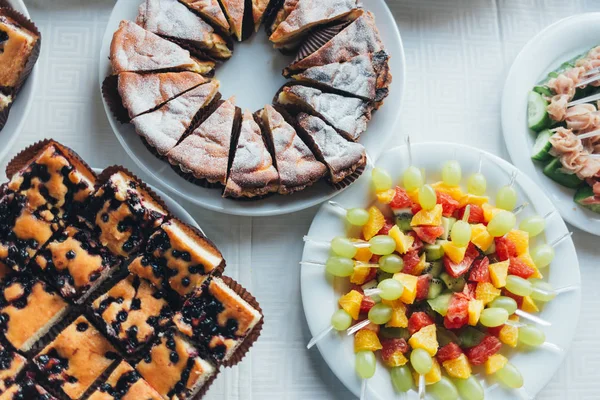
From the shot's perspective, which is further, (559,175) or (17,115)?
(559,175)

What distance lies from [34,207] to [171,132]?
0.58m

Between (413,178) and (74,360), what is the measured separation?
1.46 m

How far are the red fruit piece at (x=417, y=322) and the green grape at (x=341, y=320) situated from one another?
244 mm

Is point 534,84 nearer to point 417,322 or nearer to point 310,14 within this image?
point 310,14

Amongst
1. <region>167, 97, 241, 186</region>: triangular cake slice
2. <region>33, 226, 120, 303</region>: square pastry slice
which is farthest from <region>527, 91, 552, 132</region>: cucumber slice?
<region>33, 226, 120, 303</region>: square pastry slice

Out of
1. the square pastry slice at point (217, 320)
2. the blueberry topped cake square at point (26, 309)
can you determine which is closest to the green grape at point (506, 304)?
the square pastry slice at point (217, 320)

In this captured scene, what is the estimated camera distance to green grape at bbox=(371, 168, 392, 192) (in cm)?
260

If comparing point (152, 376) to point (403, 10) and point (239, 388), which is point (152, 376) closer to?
point (239, 388)

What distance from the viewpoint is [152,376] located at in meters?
2.39

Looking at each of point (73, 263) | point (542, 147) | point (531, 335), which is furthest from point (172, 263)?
point (542, 147)

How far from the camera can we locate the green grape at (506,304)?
8.49 feet

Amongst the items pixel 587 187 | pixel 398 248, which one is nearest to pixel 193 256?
pixel 398 248

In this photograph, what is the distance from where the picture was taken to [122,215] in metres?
2.43

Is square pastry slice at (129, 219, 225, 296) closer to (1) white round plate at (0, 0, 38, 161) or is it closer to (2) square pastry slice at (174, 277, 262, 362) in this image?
(2) square pastry slice at (174, 277, 262, 362)
